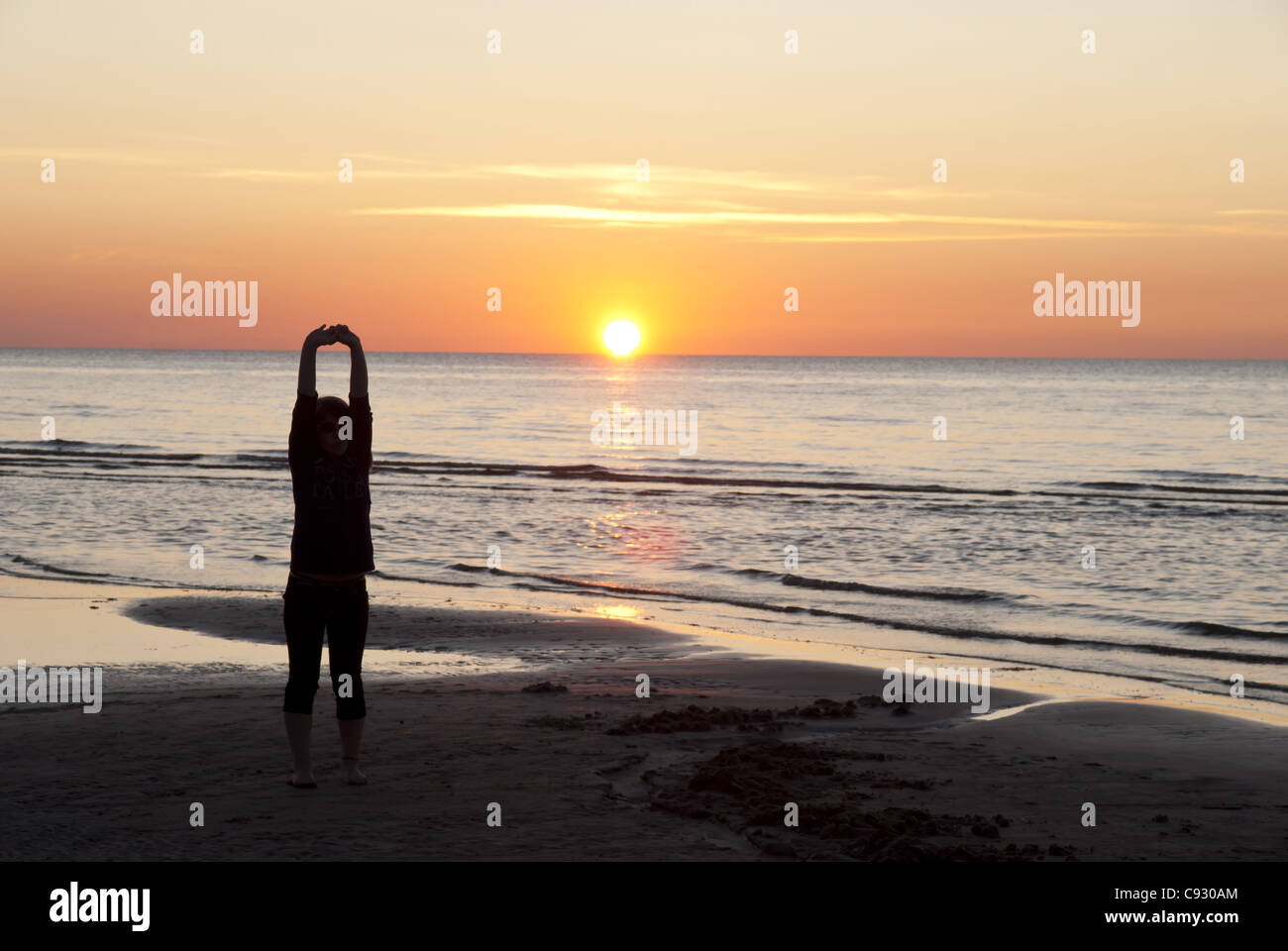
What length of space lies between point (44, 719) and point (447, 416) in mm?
57384

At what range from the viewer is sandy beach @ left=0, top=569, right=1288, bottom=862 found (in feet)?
18.8

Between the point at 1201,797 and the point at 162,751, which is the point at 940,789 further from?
the point at 162,751

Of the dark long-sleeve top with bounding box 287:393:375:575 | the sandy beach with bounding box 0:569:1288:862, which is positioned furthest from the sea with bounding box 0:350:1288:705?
the dark long-sleeve top with bounding box 287:393:375:575

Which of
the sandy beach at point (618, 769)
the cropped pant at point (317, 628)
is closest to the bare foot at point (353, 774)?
the sandy beach at point (618, 769)

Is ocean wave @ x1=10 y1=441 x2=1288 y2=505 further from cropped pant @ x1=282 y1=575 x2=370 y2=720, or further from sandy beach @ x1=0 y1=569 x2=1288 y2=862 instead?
cropped pant @ x1=282 y1=575 x2=370 y2=720

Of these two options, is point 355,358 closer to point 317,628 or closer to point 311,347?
point 311,347

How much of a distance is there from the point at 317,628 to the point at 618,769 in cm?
204

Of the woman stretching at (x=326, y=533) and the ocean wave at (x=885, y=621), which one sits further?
the ocean wave at (x=885, y=621)

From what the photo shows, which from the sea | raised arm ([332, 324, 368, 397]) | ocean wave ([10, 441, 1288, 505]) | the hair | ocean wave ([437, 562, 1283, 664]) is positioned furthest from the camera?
ocean wave ([10, 441, 1288, 505])

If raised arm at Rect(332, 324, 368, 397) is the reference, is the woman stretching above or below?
below

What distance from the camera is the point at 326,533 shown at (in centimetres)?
614

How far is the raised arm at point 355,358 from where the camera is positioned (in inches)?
238

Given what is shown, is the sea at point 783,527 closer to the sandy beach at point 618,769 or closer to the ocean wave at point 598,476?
the ocean wave at point 598,476
